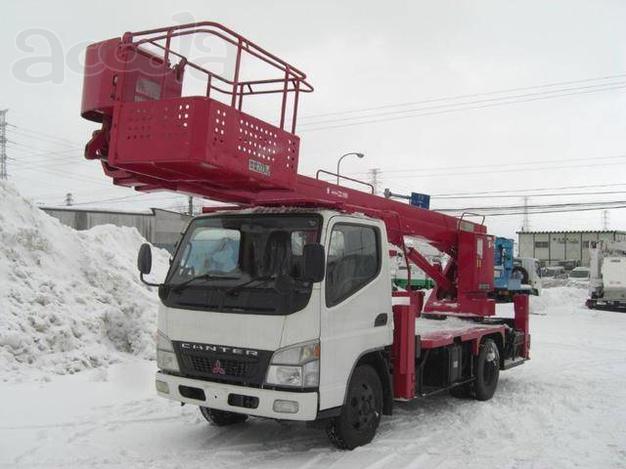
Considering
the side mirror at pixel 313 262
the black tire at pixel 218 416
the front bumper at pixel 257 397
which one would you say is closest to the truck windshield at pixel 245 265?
the side mirror at pixel 313 262

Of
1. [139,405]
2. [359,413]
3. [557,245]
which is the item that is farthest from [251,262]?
[557,245]

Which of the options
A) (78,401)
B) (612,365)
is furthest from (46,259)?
(612,365)

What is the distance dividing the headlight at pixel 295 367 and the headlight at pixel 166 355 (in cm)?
113

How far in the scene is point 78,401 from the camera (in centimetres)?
747

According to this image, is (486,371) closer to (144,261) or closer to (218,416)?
(218,416)

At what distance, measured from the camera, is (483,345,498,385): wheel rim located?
874 cm

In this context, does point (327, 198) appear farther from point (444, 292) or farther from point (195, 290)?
point (444, 292)

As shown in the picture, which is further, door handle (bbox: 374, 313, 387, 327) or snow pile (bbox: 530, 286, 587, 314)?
snow pile (bbox: 530, 286, 587, 314)

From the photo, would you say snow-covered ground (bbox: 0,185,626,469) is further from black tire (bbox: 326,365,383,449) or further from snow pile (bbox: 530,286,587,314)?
snow pile (bbox: 530,286,587,314)

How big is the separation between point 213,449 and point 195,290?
5.25 ft

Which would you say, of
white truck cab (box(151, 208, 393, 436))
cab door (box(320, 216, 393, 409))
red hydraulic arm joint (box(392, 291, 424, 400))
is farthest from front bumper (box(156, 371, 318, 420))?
red hydraulic arm joint (box(392, 291, 424, 400))

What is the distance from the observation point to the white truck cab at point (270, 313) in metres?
5.29

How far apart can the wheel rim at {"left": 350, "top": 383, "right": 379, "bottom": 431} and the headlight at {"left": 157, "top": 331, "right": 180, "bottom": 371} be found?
1.78 m

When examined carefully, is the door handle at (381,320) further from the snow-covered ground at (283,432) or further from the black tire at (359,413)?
the snow-covered ground at (283,432)
